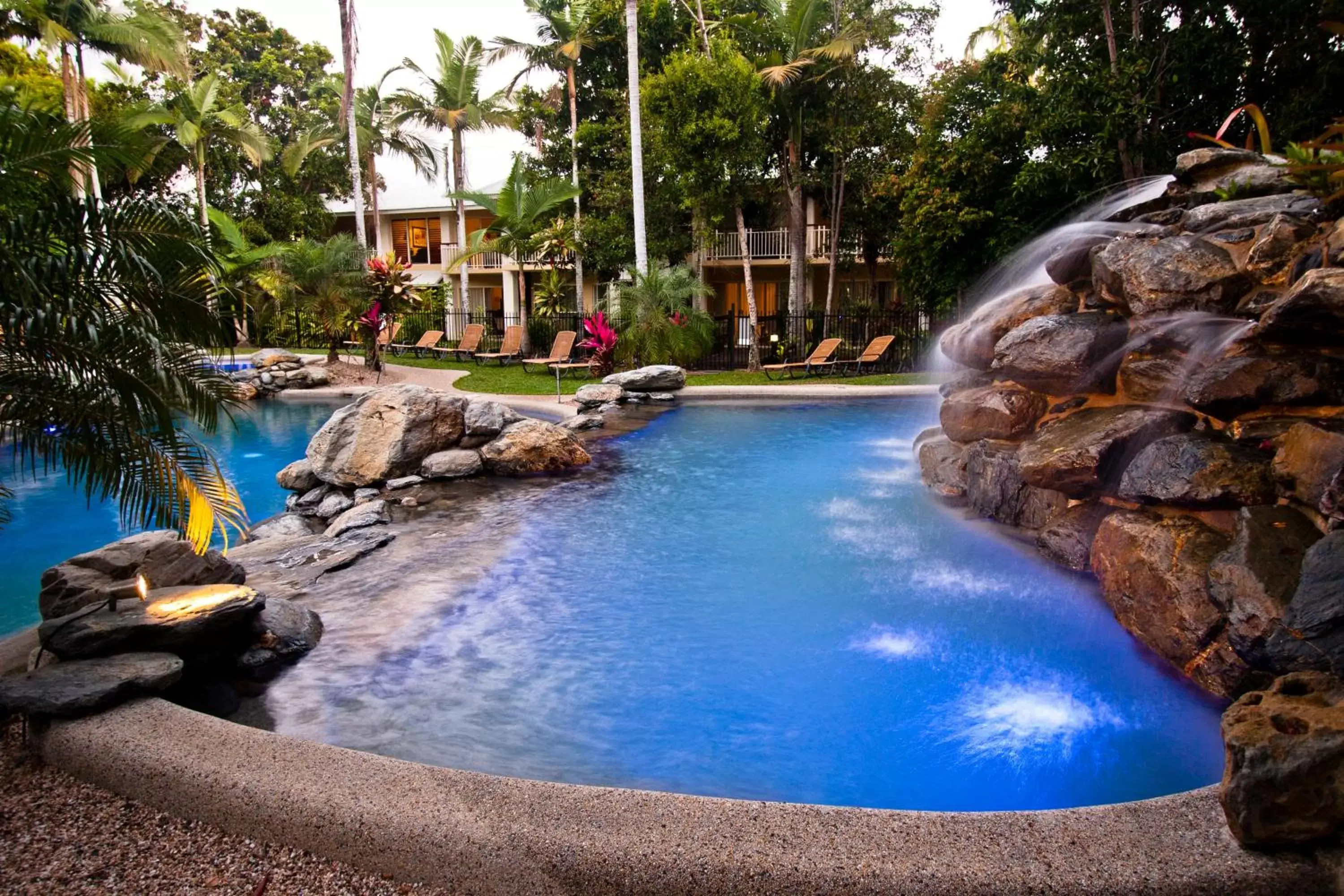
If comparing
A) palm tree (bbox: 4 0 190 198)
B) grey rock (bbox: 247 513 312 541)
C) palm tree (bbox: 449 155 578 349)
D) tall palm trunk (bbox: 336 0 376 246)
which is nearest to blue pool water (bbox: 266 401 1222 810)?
grey rock (bbox: 247 513 312 541)

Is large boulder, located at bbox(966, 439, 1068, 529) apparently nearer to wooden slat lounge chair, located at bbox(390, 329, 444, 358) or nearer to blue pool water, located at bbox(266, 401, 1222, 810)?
blue pool water, located at bbox(266, 401, 1222, 810)

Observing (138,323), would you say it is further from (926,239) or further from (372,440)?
(926,239)

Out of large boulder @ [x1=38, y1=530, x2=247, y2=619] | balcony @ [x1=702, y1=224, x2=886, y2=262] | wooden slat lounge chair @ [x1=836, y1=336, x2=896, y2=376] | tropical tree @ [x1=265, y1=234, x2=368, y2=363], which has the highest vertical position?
balcony @ [x1=702, y1=224, x2=886, y2=262]

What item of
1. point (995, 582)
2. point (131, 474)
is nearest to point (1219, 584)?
point (995, 582)

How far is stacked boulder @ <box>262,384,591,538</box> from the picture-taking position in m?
9.09

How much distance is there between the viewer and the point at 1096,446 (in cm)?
614

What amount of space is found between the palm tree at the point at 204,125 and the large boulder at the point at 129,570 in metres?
22.7

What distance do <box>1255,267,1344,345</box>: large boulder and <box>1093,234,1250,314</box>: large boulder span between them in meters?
0.91

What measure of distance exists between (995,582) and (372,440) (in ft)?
21.4

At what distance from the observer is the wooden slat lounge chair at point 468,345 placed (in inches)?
942

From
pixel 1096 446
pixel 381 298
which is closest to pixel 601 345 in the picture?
pixel 381 298

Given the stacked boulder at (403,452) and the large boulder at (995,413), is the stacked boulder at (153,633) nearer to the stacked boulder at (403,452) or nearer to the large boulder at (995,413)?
the stacked boulder at (403,452)

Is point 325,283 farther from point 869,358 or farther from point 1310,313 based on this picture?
point 1310,313

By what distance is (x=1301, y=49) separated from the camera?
48.5ft
